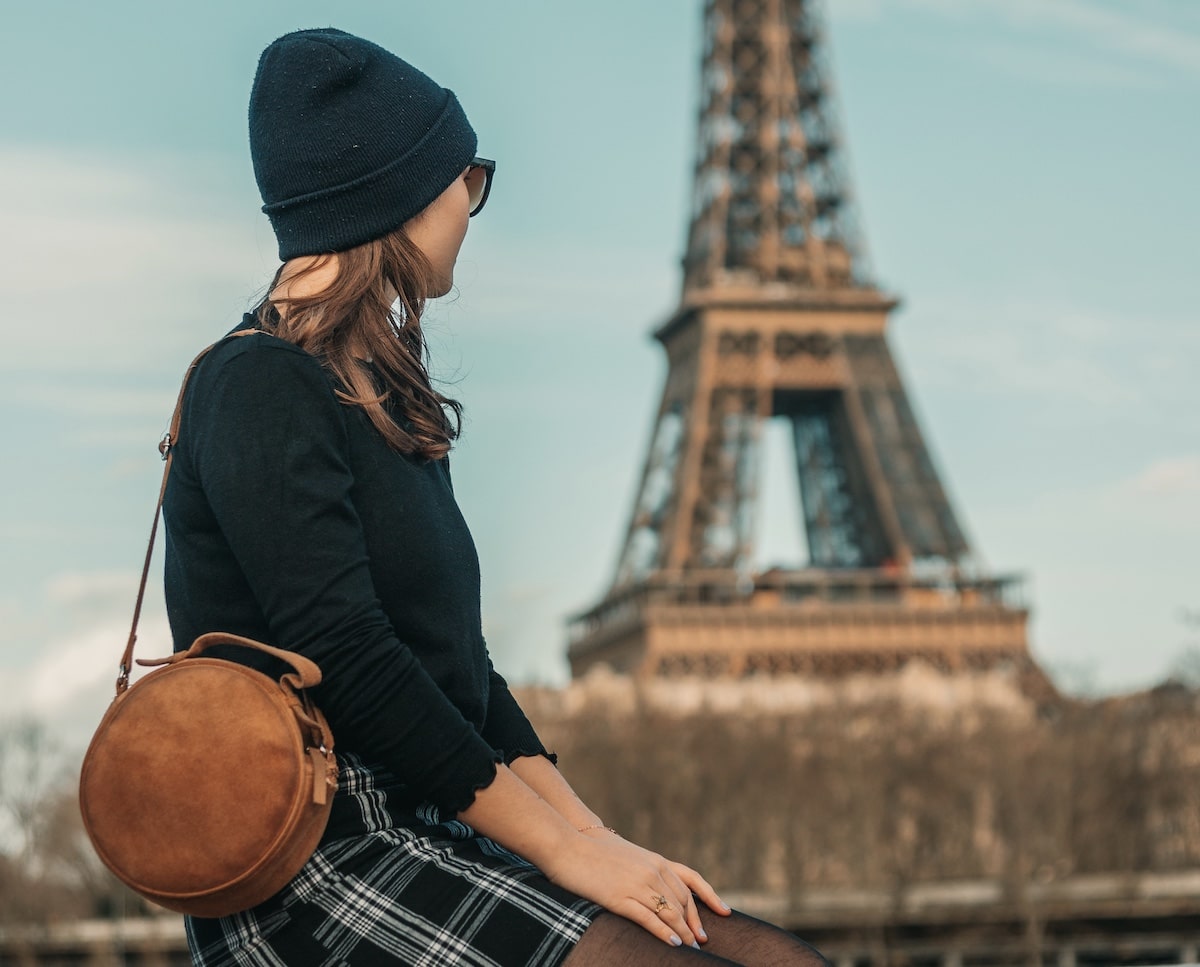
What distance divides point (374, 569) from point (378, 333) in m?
0.31

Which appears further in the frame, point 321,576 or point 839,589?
point 839,589

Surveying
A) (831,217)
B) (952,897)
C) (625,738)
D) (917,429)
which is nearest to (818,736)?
(625,738)

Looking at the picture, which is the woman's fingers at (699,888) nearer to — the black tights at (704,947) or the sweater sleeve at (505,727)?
the black tights at (704,947)

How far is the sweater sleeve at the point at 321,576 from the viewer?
6.58 ft

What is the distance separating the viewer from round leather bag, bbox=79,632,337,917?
186 cm

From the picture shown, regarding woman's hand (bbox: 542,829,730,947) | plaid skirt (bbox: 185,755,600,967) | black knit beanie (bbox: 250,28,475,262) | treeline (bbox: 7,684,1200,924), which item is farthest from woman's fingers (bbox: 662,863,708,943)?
treeline (bbox: 7,684,1200,924)

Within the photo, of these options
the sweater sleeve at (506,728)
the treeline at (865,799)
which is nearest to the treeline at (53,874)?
the treeline at (865,799)

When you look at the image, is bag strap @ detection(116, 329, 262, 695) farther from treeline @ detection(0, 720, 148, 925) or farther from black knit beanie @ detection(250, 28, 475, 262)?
treeline @ detection(0, 720, 148, 925)

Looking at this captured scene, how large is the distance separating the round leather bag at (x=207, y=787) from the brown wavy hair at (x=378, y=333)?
1.29 feet

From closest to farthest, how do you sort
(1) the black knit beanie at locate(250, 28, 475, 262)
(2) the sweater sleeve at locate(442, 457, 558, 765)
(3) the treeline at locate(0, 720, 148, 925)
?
(1) the black knit beanie at locate(250, 28, 475, 262) → (2) the sweater sleeve at locate(442, 457, 558, 765) → (3) the treeline at locate(0, 720, 148, 925)

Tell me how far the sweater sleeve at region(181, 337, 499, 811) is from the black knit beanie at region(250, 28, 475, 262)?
11.2 inches

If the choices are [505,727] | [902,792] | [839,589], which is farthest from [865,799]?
[505,727]

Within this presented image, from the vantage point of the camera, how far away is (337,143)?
2244mm

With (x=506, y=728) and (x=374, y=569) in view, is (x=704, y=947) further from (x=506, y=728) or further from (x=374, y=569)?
(x=374, y=569)
